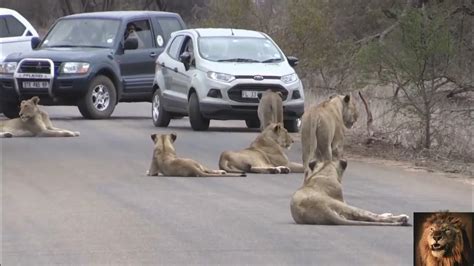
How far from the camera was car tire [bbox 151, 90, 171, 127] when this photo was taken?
2270cm

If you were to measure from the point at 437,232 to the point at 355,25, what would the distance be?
28.5 m

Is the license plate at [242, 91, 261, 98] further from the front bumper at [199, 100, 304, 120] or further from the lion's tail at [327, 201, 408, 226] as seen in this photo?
the lion's tail at [327, 201, 408, 226]

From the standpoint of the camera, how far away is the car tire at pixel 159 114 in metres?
22.7

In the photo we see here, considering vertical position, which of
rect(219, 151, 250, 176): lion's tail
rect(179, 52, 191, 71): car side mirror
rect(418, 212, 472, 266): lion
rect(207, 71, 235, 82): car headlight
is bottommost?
rect(219, 151, 250, 176): lion's tail

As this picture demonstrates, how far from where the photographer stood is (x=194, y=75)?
21641 millimetres

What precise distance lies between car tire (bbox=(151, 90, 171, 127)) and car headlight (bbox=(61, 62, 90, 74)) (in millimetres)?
1540

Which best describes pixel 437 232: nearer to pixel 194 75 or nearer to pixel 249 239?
pixel 249 239

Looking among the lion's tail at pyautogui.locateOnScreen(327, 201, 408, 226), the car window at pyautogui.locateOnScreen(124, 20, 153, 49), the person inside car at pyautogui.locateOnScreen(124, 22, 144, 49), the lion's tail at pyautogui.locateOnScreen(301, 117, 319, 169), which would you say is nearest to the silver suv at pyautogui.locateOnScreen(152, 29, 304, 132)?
the person inside car at pyautogui.locateOnScreen(124, 22, 144, 49)

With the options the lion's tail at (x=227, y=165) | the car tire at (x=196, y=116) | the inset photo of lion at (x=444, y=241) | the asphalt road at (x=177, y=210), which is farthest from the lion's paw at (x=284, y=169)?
the inset photo of lion at (x=444, y=241)

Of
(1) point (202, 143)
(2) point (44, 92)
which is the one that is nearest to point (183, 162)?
(1) point (202, 143)

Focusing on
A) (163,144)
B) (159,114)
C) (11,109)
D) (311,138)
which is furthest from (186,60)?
(311,138)

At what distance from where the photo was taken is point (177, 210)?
39.1 ft

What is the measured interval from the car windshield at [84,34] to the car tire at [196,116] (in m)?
3.69

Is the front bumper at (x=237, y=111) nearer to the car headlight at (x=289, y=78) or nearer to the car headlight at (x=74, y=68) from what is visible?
the car headlight at (x=289, y=78)
